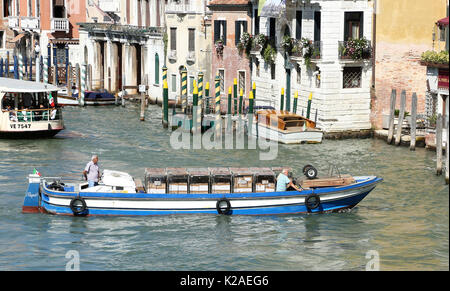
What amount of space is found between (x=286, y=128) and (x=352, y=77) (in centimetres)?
374

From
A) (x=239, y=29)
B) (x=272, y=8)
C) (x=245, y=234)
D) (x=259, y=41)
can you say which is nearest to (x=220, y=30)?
(x=239, y=29)

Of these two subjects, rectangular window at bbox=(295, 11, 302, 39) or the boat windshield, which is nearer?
the boat windshield

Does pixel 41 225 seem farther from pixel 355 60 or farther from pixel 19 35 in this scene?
pixel 19 35

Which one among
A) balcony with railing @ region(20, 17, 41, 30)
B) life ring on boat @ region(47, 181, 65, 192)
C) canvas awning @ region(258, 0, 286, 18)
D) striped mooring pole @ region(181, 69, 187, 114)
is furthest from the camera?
balcony with railing @ region(20, 17, 41, 30)

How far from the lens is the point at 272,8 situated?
3591cm

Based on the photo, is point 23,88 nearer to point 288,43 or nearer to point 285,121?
point 285,121

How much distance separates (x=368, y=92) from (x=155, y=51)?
53.3 feet

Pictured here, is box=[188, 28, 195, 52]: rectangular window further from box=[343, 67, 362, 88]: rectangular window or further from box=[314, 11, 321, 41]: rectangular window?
box=[343, 67, 362, 88]: rectangular window

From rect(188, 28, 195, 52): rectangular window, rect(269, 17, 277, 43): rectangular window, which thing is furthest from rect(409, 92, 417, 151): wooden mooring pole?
rect(188, 28, 195, 52): rectangular window

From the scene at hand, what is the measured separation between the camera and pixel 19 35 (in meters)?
63.0

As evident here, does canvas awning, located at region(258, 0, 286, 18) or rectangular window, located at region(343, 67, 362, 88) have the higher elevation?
canvas awning, located at region(258, 0, 286, 18)

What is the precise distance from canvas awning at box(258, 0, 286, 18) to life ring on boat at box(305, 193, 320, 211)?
16.2 metres

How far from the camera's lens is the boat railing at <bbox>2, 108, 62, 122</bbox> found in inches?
1309

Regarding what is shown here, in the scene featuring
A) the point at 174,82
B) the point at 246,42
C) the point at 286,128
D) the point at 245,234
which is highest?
the point at 246,42
